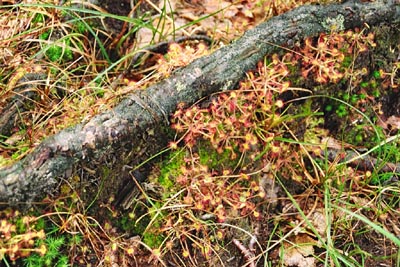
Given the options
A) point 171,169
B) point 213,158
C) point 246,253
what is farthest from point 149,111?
point 246,253

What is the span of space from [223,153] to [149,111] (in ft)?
1.53

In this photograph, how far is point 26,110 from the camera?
2.52 m

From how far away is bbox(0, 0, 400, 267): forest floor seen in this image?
2227 millimetres

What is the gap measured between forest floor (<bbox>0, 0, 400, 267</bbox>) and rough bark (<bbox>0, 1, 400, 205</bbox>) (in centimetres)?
6

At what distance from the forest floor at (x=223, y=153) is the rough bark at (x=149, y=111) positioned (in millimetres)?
64

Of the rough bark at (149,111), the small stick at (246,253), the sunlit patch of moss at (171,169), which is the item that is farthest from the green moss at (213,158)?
the small stick at (246,253)

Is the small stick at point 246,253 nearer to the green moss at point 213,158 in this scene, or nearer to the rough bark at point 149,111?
the green moss at point 213,158

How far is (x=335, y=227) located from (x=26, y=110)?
1.73 meters

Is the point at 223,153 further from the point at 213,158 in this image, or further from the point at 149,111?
the point at 149,111

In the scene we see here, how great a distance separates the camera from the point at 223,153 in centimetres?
252

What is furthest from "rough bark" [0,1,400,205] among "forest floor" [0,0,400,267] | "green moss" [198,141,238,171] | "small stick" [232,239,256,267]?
"small stick" [232,239,256,267]

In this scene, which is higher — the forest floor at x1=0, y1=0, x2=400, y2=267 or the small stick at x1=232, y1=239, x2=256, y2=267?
the forest floor at x1=0, y1=0, x2=400, y2=267

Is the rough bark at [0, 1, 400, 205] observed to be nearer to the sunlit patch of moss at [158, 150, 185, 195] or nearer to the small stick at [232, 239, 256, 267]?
the sunlit patch of moss at [158, 150, 185, 195]

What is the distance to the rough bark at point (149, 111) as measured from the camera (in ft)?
6.75
